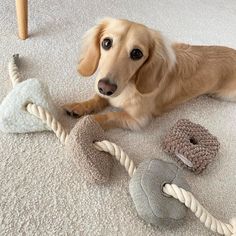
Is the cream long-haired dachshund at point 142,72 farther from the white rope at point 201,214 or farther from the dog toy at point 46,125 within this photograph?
the white rope at point 201,214

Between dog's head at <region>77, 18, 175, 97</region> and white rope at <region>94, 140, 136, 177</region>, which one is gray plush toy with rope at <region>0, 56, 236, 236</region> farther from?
dog's head at <region>77, 18, 175, 97</region>

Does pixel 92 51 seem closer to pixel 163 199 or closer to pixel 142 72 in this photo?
pixel 142 72

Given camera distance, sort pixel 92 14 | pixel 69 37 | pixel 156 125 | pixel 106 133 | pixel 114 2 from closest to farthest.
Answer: pixel 106 133 < pixel 156 125 < pixel 69 37 < pixel 92 14 < pixel 114 2

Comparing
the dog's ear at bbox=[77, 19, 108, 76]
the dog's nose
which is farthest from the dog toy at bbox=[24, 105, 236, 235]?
the dog's ear at bbox=[77, 19, 108, 76]

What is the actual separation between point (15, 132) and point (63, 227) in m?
0.37

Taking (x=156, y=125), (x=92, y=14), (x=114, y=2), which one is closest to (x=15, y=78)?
(x=156, y=125)

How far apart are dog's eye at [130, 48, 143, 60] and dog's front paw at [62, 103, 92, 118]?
0.28 meters

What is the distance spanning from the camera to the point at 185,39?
1.92 m

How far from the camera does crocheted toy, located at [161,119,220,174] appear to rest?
1203 mm

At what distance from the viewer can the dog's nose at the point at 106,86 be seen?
1.16m

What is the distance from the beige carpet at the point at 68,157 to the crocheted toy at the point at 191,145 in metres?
0.05

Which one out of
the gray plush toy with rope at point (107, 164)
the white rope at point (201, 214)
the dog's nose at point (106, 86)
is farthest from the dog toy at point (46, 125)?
the white rope at point (201, 214)

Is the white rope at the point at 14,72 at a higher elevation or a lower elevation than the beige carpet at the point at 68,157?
higher

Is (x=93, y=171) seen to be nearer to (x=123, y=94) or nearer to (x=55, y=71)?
(x=123, y=94)
